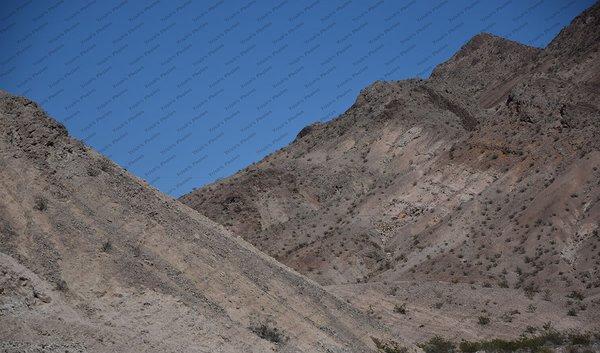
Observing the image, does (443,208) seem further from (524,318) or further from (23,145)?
(23,145)

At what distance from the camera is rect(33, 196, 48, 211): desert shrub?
1475 cm

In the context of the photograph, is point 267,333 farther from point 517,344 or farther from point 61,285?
point 517,344

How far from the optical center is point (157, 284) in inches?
562

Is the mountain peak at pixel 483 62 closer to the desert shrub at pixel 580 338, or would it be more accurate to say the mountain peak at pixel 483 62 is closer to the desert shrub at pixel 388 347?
the desert shrub at pixel 580 338

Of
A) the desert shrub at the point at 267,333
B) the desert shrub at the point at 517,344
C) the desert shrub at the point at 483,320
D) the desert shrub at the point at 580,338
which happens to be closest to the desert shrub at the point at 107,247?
the desert shrub at the point at 267,333

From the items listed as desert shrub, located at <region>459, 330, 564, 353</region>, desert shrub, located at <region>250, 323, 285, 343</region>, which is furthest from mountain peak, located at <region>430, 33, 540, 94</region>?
desert shrub, located at <region>250, 323, 285, 343</region>

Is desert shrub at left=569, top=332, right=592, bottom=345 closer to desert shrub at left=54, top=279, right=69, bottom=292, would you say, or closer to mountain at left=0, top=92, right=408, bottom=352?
mountain at left=0, top=92, right=408, bottom=352

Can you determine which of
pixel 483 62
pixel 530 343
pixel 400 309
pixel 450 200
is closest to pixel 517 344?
pixel 530 343

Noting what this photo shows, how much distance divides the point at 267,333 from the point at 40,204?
262 inches

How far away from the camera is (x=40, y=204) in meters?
14.8

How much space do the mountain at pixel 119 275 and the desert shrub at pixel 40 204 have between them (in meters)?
0.02

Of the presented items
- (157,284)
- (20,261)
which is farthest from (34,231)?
(157,284)

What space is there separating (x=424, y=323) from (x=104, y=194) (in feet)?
49.7

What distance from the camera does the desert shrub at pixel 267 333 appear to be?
14.6 metres
